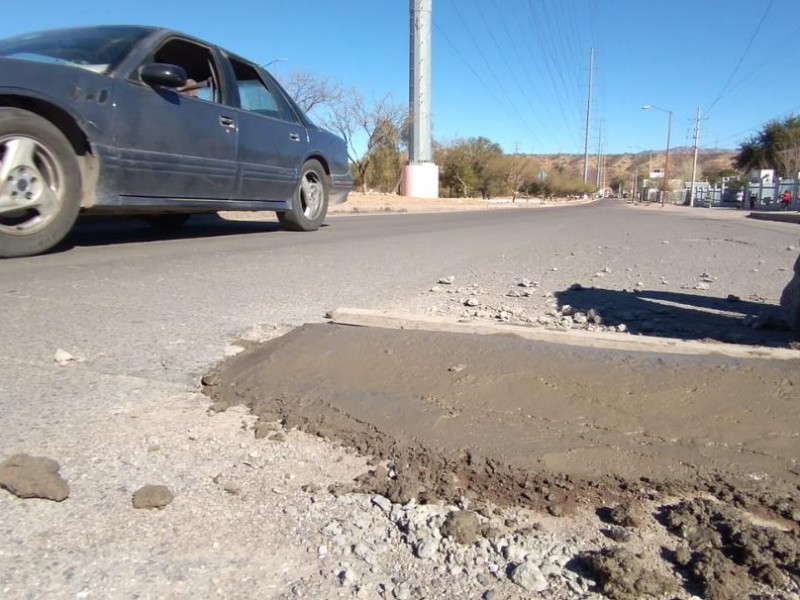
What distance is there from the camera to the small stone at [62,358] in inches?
102

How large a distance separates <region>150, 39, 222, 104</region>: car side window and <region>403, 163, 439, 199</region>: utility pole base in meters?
29.8

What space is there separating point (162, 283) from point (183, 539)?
297 cm

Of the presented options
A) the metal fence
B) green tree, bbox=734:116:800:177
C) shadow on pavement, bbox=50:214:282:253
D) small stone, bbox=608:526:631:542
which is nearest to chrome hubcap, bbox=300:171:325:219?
shadow on pavement, bbox=50:214:282:253

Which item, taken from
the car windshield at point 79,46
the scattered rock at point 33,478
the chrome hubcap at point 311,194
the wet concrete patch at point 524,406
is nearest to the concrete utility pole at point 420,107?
the chrome hubcap at point 311,194

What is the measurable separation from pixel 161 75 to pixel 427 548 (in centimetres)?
444

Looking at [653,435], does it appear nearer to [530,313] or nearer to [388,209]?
[530,313]

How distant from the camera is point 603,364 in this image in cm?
260

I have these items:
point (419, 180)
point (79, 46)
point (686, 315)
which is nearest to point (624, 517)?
point (686, 315)

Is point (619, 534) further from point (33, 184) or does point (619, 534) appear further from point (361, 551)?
point (33, 184)

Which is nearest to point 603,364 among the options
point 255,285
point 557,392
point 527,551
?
point 557,392

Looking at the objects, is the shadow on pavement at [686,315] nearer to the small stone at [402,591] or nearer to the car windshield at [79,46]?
the small stone at [402,591]

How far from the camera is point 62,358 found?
8.58 ft

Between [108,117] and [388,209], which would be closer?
[108,117]

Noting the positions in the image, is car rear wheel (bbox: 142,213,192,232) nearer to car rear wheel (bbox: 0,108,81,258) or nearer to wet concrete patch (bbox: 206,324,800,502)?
car rear wheel (bbox: 0,108,81,258)
